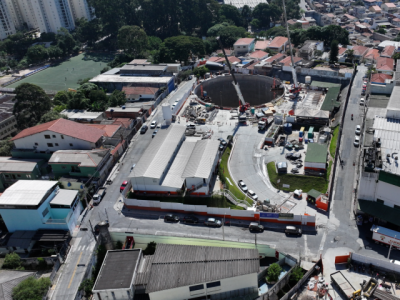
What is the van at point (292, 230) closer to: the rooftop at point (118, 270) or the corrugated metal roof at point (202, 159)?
the corrugated metal roof at point (202, 159)

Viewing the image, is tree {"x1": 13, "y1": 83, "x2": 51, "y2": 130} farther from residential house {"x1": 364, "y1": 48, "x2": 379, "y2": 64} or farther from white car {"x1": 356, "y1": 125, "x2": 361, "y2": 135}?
residential house {"x1": 364, "y1": 48, "x2": 379, "y2": 64}

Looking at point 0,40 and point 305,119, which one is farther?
point 0,40

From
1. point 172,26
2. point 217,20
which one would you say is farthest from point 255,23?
point 172,26

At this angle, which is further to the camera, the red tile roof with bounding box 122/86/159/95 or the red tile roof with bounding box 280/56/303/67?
Result: the red tile roof with bounding box 280/56/303/67

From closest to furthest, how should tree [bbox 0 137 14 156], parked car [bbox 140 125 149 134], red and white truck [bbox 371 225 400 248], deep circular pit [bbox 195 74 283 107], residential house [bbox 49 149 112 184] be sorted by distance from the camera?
red and white truck [bbox 371 225 400 248]
residential house [bbox 49 149 112 184]
tree [bbox 0 137 14 156]
parked car [bbox 140 125 149 134]
deep circular pit [bbox 195 74 283 107]

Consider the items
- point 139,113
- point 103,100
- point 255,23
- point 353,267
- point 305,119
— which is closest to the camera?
point 353,267

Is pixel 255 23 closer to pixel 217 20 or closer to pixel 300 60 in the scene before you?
pixel 217 20

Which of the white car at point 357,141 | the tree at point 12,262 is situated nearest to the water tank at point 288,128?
the white car at point 357,141

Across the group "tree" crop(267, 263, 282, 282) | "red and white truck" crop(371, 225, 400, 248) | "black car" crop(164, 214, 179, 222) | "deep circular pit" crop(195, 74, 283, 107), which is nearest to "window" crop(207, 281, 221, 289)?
"tree" crop(267, 263, 282, 282)
